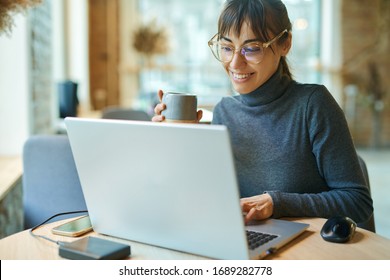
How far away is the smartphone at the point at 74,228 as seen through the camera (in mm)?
1013

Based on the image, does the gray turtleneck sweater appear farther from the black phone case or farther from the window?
the window

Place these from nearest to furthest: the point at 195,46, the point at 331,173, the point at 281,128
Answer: the point at 331,173 → the point at 281,128 → the point at 195,46

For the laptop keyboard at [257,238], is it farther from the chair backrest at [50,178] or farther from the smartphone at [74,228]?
the chair backrest at [50,178]

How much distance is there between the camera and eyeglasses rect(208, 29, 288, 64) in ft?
4.16

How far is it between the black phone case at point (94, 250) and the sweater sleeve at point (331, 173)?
0.39 metres

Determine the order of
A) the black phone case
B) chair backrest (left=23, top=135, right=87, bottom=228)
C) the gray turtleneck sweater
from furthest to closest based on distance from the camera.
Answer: chair backrest (left=23, top=135, right=87, bottom=228) → the gray turtleneck sweater → the black phone case

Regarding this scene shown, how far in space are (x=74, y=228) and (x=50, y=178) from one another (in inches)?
31.1

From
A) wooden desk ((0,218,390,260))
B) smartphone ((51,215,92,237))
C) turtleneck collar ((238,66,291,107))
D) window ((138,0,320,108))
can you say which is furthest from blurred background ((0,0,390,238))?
wooden desk ((0,218,390,260))

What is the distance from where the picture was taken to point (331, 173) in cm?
123

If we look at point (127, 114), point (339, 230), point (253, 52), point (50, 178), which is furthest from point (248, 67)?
point (127, 114)

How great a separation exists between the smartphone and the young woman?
289 mm

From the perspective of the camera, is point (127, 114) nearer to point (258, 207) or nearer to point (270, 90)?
point (270, 90)
